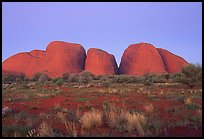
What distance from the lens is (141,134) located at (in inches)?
227

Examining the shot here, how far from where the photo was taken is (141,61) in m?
61.8

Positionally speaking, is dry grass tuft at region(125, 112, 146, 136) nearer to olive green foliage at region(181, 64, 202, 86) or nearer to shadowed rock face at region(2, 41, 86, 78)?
olive green foliage at region(181, 64, 202, 86)

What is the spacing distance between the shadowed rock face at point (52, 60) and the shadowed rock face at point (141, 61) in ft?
33.1

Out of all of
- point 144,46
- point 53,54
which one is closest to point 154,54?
point 144,46

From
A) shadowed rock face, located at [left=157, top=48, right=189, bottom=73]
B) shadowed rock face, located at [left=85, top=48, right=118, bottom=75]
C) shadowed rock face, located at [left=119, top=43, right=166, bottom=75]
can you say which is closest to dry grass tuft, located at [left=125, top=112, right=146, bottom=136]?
shadowed rock face, located at [left=85, top=48, right=118, bottom=75]

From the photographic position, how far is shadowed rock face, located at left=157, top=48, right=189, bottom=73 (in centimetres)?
6334

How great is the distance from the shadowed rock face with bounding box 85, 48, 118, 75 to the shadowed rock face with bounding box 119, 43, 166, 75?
9.40ft

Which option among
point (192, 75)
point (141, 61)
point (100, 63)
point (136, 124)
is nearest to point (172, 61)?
point (141, 61)

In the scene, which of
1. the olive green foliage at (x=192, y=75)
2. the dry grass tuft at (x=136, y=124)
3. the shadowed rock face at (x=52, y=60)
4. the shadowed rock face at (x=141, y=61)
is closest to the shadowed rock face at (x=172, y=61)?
the shadowed rock face at (x=141, y=61)

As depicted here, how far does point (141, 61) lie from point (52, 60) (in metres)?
20.5

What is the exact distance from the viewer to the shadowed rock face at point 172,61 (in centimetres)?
6334

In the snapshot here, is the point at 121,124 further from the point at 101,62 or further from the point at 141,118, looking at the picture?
the point at 101,62

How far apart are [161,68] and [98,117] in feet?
183

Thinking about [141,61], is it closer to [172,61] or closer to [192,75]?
[172,61]
